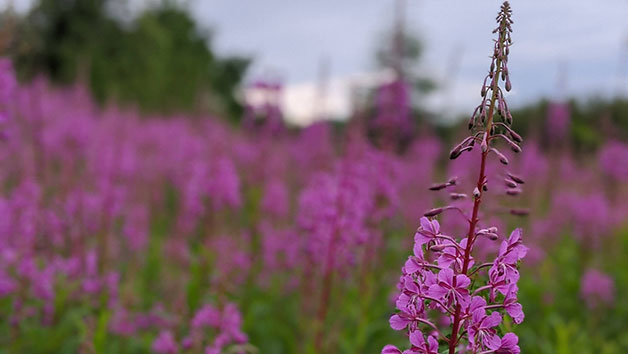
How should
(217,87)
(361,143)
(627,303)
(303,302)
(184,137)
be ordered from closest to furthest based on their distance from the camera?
1. (361,143)
2. (303,302)
3. (627,303)
4. (184,137)
5. (217,87)

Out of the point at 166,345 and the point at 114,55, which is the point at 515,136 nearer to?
the point at 166,345

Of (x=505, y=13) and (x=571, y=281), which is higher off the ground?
(x=571, y=281)

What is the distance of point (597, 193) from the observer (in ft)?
32.5

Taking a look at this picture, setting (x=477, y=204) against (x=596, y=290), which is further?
(x=596, y=290)

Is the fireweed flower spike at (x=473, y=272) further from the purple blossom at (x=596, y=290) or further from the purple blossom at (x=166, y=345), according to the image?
the purple blossom at (x=596, y=290)

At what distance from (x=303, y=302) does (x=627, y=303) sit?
419 cm

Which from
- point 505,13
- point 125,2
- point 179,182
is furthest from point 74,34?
point 505,13

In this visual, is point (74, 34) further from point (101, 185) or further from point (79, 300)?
point (79, 300)

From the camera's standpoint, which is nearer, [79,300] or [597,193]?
[79,300]

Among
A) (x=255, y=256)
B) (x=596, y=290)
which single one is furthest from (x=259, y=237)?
(x=596, y=290)

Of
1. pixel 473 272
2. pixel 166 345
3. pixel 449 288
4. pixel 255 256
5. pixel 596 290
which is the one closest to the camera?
pixel 449 288

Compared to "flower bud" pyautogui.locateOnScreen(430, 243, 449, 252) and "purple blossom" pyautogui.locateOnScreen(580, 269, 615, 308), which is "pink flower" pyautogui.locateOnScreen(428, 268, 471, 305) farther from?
"purple blossom" pyautogui.locateOnScreen(580, 269, 615, 308)

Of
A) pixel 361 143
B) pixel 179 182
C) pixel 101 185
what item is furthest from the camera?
pixel 179 182

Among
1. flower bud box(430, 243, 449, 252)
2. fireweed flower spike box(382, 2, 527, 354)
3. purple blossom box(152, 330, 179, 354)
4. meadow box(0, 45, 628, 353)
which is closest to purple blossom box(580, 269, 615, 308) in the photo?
meadow box(0, 45, 628, 353)
